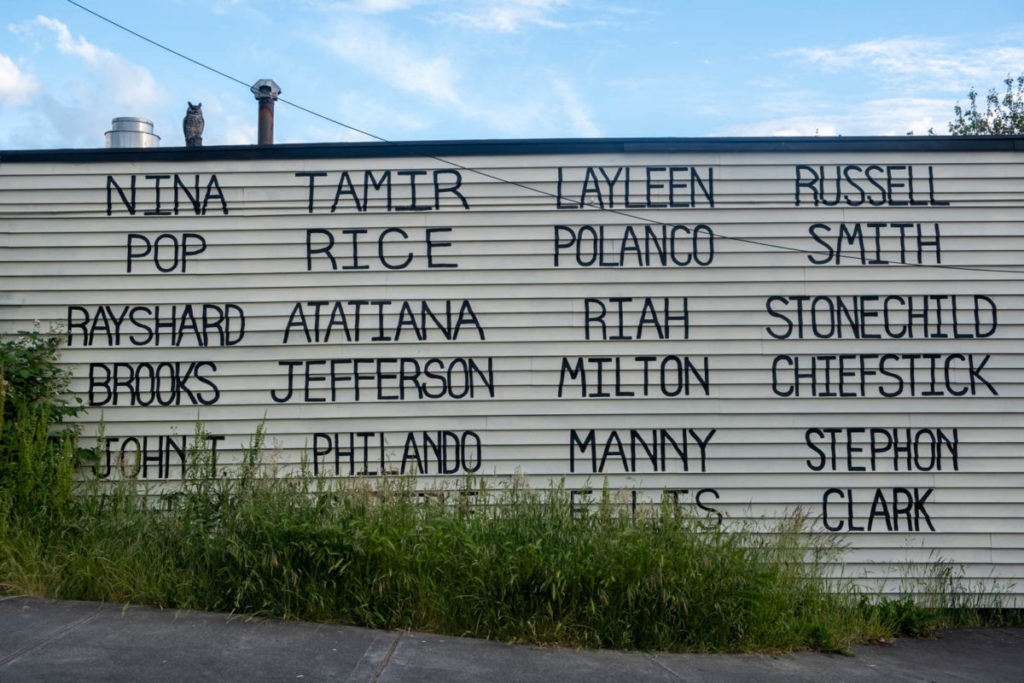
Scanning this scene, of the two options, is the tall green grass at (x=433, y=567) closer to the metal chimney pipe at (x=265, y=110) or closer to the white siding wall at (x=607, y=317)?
the white siding wall at (x=607, y=317)

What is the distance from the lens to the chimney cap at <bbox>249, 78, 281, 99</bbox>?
31.6ft

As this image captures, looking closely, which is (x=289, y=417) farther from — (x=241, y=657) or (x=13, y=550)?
(x=241, y=657)

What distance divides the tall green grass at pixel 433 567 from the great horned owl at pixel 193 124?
4169 millimetres

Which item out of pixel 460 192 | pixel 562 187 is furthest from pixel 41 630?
pixel 562 187

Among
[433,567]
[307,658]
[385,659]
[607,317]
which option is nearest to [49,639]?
[307,658]

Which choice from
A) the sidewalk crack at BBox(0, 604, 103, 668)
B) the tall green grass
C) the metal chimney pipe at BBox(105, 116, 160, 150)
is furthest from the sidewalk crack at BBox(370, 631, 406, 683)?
the metal chimney pipe at BBox(105, 116, 160, 150)

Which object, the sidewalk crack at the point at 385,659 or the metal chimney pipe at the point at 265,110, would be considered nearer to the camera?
the sidewalk crack at the point at 385,659

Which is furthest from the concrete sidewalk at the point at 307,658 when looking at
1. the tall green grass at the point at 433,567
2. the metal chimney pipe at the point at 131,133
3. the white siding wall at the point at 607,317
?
the metal chimney pipe at the point at 131,133

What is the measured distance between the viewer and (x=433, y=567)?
569cm

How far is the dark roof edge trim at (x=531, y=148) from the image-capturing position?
24.2ft

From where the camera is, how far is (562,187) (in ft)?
24.3

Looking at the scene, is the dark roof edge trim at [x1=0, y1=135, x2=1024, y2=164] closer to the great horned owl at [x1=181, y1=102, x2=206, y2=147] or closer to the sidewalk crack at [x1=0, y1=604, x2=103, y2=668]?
the great horned owl at [x1=181, y1=102, x2=206, y2=147]

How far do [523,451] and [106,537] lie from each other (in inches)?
127

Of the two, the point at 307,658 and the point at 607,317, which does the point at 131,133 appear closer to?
the point at 607,317
